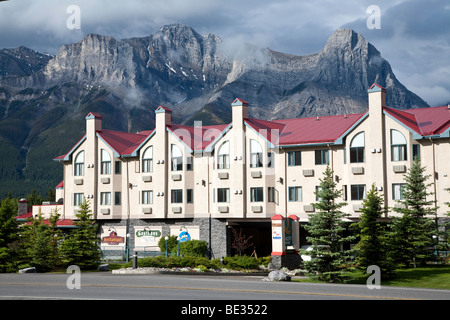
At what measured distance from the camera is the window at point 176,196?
58125 millimetres

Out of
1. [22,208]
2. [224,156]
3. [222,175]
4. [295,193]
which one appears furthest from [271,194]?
[22,208]

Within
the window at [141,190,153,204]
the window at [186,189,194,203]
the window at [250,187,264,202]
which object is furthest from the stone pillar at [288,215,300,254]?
the window at [141,190,153,204]

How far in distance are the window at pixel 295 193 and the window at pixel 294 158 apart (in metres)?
2.25

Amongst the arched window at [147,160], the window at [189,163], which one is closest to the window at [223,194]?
the window at [189,163]

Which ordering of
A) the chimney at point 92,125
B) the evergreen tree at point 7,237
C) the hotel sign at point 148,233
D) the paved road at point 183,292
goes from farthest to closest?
the chimney at point 92,125, the hotel sign at point 148,233, the evergreen tree at point 7,237, the paved road at point 183,292

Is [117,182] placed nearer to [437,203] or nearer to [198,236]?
[198,236]

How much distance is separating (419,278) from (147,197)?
32.2m

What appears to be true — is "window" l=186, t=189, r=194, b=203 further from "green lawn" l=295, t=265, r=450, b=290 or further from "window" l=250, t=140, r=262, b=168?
"green lawn" l=295, t=265, r=450, b=290

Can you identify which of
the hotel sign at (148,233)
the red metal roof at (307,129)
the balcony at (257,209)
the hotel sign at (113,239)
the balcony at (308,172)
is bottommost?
the hotel sign at (113,239)

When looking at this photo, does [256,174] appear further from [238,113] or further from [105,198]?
[105,198]

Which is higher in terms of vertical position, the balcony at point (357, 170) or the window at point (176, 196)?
the balcony at point (357, 170)

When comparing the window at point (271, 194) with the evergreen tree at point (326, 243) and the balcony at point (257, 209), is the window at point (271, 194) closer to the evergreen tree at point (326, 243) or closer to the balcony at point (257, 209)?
the balcony at point (257, 209)

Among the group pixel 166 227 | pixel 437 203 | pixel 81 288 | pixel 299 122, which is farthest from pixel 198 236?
pixel 81 288
